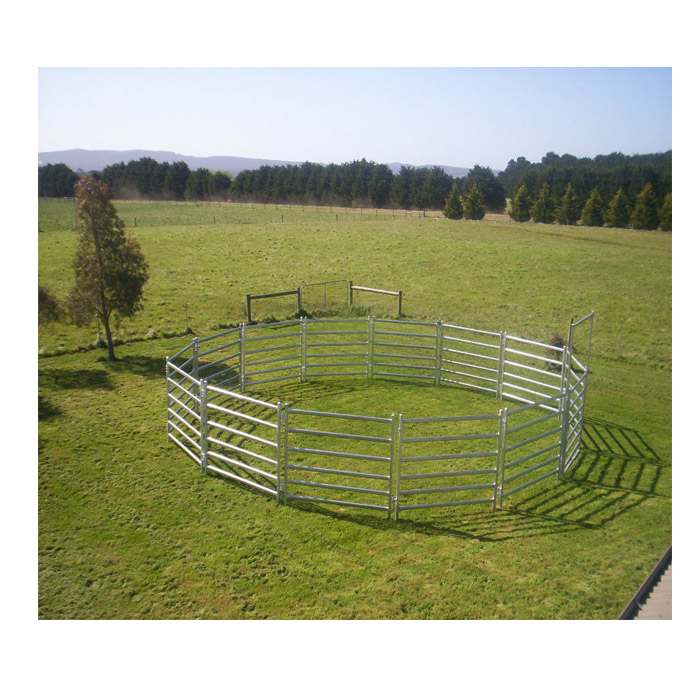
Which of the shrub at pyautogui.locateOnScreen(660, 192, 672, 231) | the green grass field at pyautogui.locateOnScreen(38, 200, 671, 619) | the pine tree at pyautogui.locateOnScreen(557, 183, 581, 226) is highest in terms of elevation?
the pine tree at pyautogui.locateOnScreen(557, 183, 581, 226)

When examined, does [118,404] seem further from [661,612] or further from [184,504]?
[661,612]

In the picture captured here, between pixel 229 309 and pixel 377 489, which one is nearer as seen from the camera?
pixel 377 489

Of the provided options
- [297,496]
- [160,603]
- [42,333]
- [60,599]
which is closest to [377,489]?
[297,496]

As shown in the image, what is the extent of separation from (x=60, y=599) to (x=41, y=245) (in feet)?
97.9

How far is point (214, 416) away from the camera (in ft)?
32.8

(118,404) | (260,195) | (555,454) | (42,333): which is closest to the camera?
(555,454)

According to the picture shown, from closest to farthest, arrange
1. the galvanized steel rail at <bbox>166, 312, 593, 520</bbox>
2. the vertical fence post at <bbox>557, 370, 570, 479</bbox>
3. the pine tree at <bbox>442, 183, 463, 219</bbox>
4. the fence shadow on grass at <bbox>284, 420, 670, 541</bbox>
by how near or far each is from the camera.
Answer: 1. the fence shadow on grass at <bbox>284, 420, 670, 541</bbox>
2. the galvanized steel rail at <bbox>166, 312, 593, 520</bbox>
3. the vertical fence post at <bbox>557, 370, 570, 479</bbox>
4. the pine tree at <bbox>442, 183, 463, 219</bbox>

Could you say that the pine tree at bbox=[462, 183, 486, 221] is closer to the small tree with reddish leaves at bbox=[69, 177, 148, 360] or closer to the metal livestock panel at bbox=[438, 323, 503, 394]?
the metal livestock panel at bbox=[438, 323, 503, 394]

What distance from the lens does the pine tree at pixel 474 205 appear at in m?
50.9

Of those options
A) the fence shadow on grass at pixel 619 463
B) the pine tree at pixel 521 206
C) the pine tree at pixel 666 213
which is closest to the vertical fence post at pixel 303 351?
the fence shadow on grass at pixel 619 463

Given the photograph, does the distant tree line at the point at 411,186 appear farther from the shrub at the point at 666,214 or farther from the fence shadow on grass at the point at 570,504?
the fence shadow on grass at the point at 570,504

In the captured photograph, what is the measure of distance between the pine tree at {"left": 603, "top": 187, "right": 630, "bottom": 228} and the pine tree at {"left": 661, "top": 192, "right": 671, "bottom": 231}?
3.40 metres

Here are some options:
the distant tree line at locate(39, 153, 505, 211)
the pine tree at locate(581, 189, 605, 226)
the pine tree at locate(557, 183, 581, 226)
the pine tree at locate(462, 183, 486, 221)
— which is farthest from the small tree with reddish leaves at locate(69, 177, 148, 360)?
the distant tree line at locate(39, 153, 505, 211)

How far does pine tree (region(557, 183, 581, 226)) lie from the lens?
4033 cm
